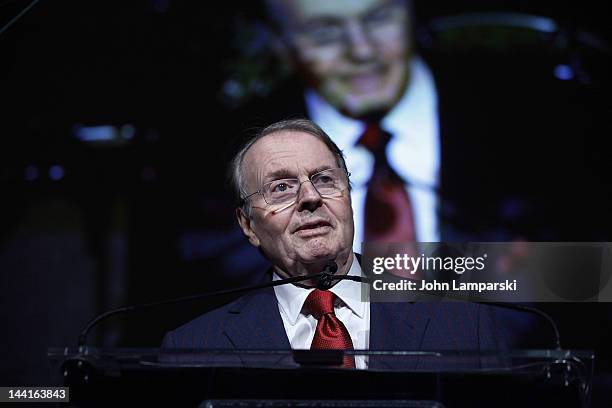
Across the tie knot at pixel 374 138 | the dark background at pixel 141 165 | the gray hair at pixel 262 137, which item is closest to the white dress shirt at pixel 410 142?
the tie knot at pixel 374 138

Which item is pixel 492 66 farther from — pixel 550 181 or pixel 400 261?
pixel 400 261

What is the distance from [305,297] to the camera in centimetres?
216

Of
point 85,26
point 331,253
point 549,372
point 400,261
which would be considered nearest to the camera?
point 549,372

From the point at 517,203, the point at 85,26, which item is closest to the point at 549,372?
the point at 517,203

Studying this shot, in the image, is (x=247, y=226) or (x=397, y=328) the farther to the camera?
(x=247, y=226)

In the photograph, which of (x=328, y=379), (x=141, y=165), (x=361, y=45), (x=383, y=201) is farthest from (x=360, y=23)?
(x=328, y=379)

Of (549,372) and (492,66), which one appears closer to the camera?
→ (549,372)

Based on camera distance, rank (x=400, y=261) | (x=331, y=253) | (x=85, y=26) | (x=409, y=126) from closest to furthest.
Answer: (x=331, y=253)
(x=400, y=261)
(x=409, y=126)
(x=85, y=26)

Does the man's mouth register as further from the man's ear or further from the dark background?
the dark background

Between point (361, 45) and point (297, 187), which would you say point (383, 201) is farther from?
point (297, 187)

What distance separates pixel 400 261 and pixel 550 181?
0.66 metres

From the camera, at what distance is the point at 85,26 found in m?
3.24

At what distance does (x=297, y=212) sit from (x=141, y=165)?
1055 mm

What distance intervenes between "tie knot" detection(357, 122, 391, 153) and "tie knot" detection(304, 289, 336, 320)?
100 centimetres
